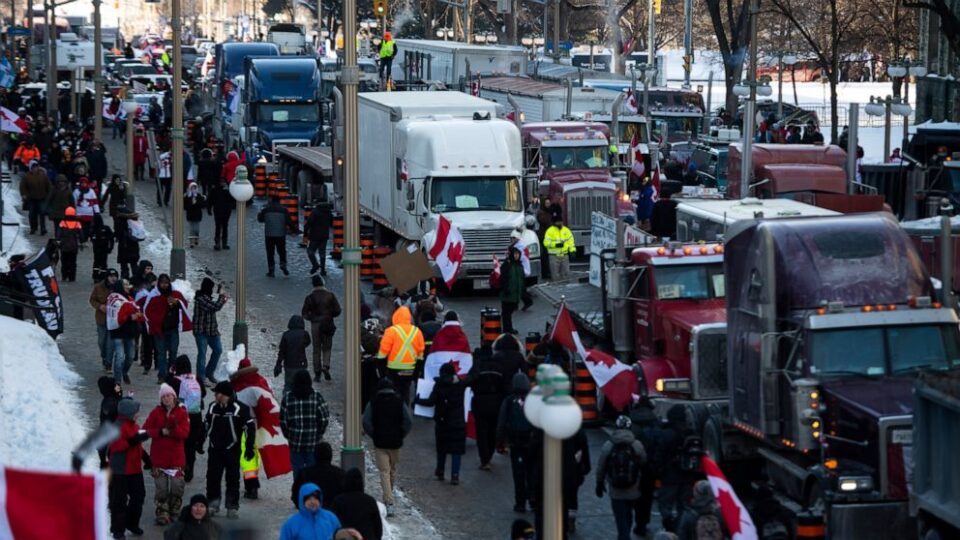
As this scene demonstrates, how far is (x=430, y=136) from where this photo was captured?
33.0 m

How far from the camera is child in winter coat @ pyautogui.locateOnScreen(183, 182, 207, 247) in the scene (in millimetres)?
37344

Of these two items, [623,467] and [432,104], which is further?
[432,104]

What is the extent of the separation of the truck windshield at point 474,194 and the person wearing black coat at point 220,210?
5718 millimetres

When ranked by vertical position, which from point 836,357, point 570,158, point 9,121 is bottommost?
point 836,357

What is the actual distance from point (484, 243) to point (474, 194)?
1134 mm

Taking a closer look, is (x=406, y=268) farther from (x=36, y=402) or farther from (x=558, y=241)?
(x=558, y=241)

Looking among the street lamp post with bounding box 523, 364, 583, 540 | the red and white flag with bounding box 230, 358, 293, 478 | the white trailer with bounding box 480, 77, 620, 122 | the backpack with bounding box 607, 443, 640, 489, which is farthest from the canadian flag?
the white trailer with bounding box 480, 77, 620, 122

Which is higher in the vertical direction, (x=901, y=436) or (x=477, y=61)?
(x=477, y=61)

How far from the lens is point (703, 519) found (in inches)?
571

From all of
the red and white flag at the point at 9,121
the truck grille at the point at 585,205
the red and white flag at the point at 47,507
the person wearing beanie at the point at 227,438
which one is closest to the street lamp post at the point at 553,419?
the red and white flag at the point at 47,507

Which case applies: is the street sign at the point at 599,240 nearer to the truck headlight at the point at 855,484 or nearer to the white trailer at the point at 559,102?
the truck headlight at the point at 855,484

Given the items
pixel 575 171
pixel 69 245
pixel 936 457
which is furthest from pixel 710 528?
pixel 575 171

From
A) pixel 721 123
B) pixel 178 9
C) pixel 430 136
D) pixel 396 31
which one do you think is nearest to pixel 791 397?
pixel 430 136

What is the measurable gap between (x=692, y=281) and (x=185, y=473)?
21.0ft
